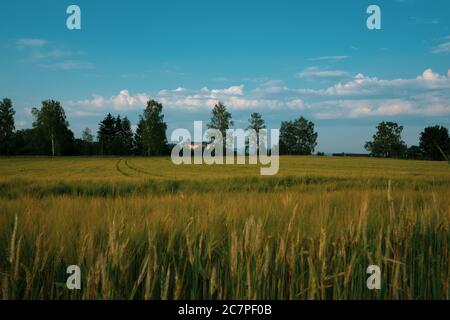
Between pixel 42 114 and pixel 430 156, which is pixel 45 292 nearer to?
pixel 42 114

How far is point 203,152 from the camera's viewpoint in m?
66.1

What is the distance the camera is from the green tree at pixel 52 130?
228 ft

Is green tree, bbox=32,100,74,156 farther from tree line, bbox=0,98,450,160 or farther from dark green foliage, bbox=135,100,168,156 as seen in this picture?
dark green foliage, bbox=135,100,168,156

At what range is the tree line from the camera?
69.9m

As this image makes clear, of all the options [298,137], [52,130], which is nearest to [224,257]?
[52,130]

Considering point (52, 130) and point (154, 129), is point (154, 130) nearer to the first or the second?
point (154, 129)

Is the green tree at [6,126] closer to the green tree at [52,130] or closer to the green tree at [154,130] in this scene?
the green tree at [52,130]

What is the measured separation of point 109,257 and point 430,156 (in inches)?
3601

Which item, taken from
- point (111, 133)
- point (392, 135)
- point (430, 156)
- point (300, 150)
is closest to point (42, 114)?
point (111, 133)

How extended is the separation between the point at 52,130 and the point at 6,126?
800 cm

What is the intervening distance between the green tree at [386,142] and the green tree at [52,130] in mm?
79583

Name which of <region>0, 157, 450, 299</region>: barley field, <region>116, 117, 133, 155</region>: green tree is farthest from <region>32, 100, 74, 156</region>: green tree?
<region>0, 157, 450, 299</region>: barley field

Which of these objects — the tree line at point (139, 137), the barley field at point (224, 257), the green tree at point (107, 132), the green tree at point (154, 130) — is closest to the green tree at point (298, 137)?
the tree line at point (139, 137)
